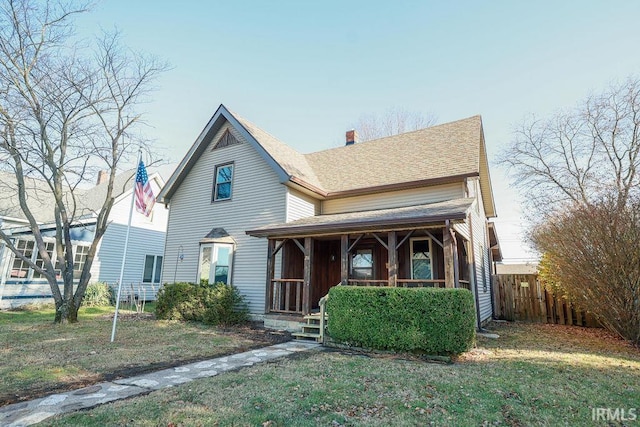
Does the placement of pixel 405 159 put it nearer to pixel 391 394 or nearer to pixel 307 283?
pixel 307 283

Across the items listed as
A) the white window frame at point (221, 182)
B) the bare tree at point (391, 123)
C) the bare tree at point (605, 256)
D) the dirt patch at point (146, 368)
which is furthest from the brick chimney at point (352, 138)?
the dirt patch at point (146, 368)

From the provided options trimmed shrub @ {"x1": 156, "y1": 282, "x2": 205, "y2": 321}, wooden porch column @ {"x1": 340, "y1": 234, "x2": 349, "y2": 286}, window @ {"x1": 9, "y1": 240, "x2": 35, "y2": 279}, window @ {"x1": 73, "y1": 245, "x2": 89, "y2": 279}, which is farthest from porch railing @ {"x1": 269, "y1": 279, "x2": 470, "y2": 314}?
window @ {"x1": 9, "y1": 240, "x2": 35, "y2": 279}

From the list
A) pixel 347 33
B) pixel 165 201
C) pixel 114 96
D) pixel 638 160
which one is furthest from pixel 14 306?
pixel 638 160

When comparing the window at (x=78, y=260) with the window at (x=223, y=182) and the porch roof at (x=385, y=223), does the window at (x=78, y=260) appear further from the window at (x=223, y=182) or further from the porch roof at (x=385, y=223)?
the porch roof at (x=385, y=223)

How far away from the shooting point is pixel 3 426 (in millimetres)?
3443

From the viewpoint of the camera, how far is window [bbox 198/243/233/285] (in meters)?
11.7

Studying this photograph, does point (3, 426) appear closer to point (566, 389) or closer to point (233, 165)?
point (566, 389)

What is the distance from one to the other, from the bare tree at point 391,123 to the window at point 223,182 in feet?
51.5

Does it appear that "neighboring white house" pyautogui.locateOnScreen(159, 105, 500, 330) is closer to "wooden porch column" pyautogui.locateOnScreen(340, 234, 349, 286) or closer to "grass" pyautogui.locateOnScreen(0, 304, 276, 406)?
"wooden porch column" pyautogui.locateOnScreen(340, 234, 349, 286)

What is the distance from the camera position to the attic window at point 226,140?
1320 cm

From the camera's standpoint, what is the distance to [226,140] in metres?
13.4

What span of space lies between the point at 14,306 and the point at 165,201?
7.61 meters

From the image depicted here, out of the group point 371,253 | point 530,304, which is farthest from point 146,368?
point 530,304

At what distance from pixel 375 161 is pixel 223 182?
618 centimetres
